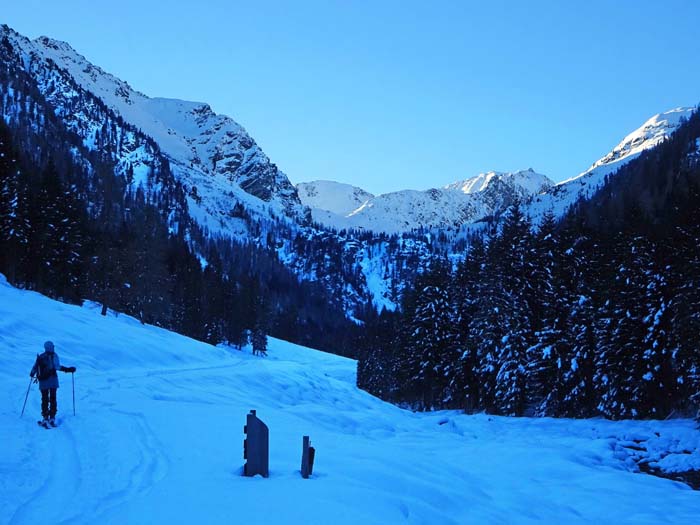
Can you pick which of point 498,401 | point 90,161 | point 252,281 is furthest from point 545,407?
point 90,161

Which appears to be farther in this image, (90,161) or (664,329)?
(90,161)

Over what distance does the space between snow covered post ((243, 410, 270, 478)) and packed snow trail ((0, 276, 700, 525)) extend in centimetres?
26

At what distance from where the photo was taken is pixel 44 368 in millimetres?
13281

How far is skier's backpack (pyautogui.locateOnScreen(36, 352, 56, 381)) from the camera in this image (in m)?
13.2

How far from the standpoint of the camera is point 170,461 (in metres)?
10.4

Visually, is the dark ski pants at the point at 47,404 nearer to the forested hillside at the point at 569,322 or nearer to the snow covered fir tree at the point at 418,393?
the snow covered fir tree at the point at 418,393

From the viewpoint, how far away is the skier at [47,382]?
41.7 feet

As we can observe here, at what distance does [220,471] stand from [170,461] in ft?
4.11

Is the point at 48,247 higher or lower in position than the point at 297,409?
higher

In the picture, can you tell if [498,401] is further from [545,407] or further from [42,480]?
[42,480]

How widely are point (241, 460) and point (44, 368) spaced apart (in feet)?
19.6

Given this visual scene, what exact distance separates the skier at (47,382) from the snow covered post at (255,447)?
19.9 feet

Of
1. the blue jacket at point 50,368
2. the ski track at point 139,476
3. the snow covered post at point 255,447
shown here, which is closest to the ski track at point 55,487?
the ski track at point 139,476

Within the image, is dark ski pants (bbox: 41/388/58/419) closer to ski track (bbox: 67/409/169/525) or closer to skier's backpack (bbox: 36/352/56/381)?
skier's backpack (bbox: 36/352/56/381)
